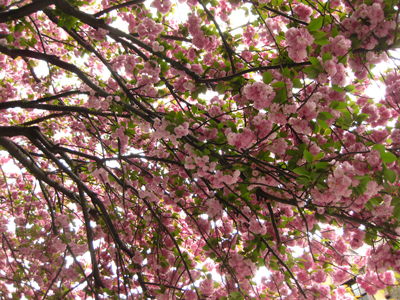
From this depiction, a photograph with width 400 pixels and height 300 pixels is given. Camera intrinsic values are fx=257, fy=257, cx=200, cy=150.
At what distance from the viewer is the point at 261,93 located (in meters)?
2.01

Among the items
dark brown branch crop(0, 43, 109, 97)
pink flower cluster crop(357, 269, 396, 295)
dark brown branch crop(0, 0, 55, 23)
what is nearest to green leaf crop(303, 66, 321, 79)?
dark brown branch crop(0, 43, 109, 97)

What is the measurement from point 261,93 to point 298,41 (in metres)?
0.46

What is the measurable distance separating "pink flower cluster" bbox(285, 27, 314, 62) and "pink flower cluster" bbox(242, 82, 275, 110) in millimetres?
339

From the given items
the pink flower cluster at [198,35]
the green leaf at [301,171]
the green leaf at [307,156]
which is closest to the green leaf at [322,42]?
the green leaf at [307,156]

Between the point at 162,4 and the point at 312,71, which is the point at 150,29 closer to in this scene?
the point at 162,4

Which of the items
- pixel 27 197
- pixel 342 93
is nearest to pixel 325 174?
pixel 342 93

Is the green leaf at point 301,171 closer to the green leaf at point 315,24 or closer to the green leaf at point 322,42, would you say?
the green leaf at point 322,42

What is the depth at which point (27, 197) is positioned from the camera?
17.4ft

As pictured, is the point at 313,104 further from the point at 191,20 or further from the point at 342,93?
the point at 191,20

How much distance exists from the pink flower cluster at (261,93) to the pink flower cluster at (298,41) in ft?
1.11

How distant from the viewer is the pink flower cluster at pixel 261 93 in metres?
1.99

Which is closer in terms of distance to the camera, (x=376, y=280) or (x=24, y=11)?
(x=24, y=11)

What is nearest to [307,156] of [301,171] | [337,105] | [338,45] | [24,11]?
[301,171]

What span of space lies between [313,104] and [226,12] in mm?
2576
